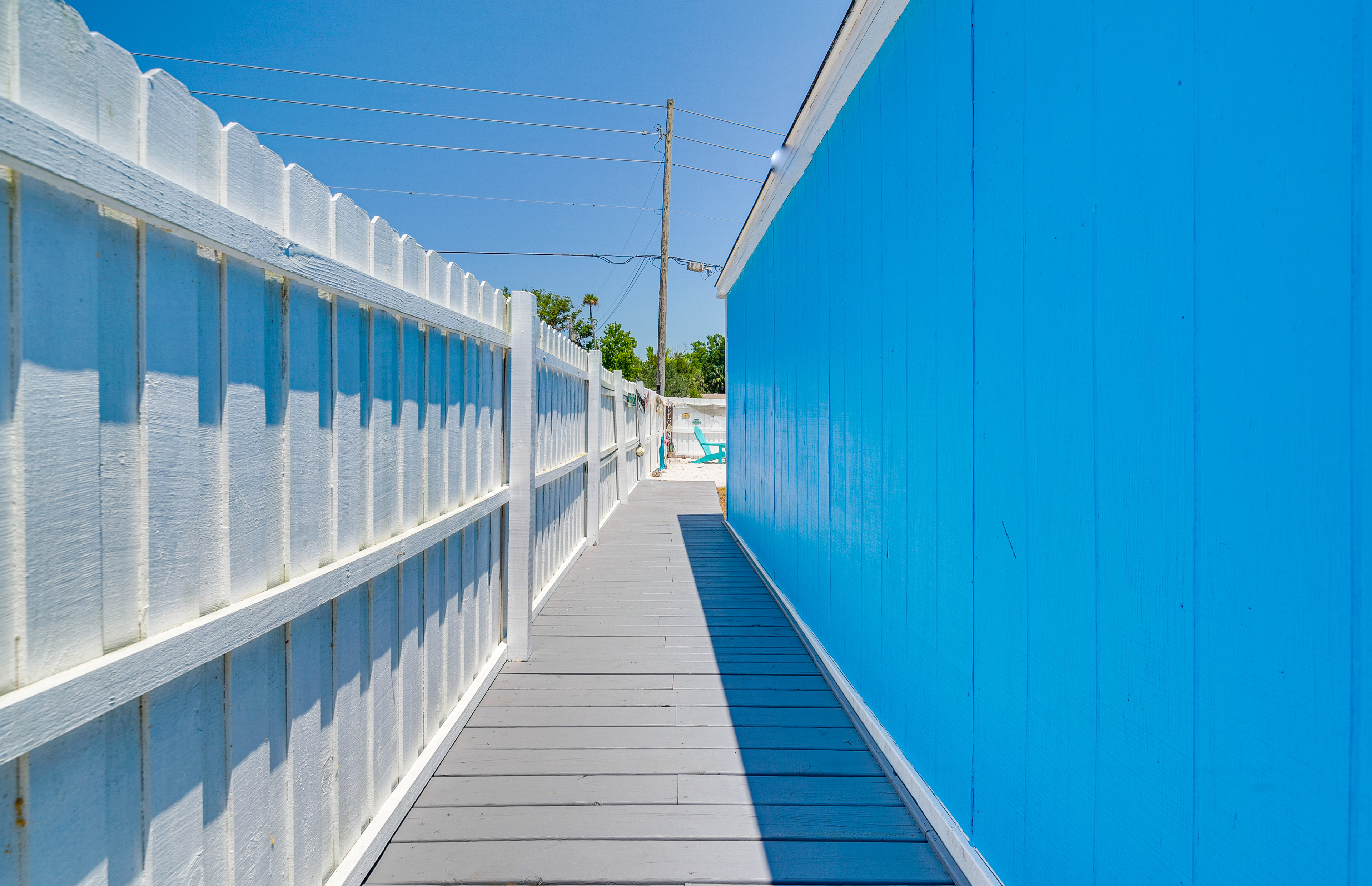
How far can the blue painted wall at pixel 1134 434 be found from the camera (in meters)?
0.74

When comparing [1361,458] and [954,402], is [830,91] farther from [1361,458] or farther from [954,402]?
[1361,458]

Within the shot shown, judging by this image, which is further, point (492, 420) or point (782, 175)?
point (782, 175)

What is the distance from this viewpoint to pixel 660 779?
201 cm

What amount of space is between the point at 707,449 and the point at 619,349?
13.6m

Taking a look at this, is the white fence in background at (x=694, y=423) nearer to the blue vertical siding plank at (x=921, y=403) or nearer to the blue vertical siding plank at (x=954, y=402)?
the blue vertical siding plank at (x=921, y=403)

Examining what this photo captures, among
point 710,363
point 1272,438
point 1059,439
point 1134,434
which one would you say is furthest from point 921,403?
point 710,363

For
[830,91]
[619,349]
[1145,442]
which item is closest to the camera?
[1145,442]

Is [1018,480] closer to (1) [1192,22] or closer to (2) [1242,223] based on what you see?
(2) [1242,223]

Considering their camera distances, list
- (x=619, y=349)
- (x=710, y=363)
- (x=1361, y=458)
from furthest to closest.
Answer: (x=710, y=363) < (x=619, y=349) < (x=1361, y=458)

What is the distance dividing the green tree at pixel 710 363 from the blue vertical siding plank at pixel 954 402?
39600 millimetres

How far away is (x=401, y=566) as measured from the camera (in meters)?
1.81

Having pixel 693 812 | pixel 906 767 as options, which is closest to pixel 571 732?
pixel 693 812

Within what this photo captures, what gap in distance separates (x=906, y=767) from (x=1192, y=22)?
202cm

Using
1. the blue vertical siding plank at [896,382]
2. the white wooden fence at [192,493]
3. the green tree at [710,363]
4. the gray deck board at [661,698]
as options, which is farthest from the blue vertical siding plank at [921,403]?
the green tree at [710,363]
